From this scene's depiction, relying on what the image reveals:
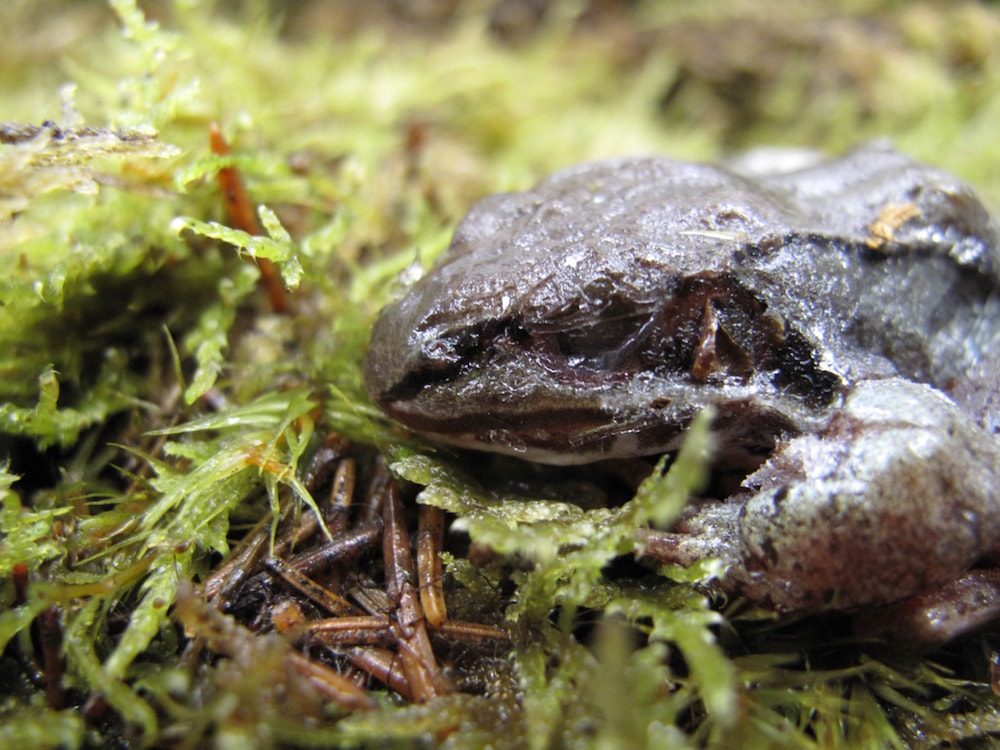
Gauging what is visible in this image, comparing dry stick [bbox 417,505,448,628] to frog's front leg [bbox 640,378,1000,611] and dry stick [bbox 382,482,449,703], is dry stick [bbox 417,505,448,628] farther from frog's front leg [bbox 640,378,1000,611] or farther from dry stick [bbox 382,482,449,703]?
frog's front leg [bbox 640,378,1000,611]

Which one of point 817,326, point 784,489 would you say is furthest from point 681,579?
point 817,326

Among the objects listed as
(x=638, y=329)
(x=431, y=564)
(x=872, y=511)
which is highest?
(x=638, y=329)

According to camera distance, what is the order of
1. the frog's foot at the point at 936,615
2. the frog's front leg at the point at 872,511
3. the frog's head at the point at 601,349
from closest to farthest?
the frog's front leg at the point at 872,511 < the frog's foot at the point at 936,615 < the frog's head at the point at 601,349

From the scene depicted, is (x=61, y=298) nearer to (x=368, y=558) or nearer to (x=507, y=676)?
(x=368, y=558)

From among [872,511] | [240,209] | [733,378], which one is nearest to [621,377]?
[733,378]

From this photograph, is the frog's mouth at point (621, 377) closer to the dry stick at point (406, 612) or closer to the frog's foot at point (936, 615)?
the dry stick at point (406, 612)

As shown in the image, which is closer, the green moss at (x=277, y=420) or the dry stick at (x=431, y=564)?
the green moss at (x=277, y=420)

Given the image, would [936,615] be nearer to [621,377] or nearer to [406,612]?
[621,377]

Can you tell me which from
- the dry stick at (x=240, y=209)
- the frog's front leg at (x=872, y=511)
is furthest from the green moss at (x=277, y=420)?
the frog's front leg at (x=872, y=511)
